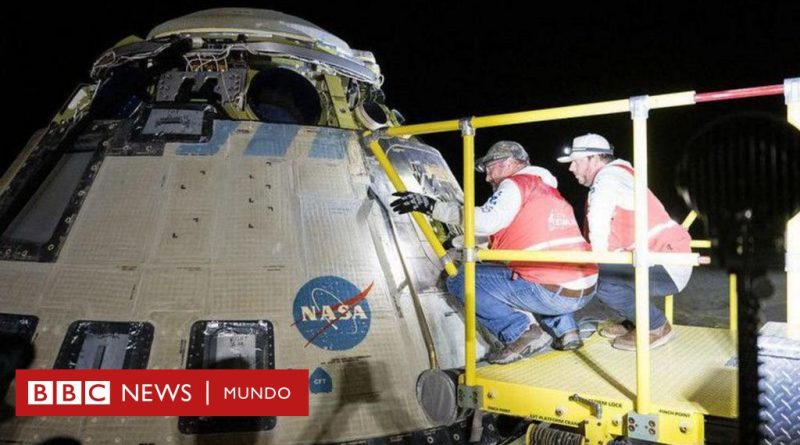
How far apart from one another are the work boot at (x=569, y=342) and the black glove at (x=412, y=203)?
1.19 m

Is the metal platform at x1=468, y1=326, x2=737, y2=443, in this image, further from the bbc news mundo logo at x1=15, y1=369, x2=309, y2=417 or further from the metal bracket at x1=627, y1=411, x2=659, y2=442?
the bbc news mundo logo at x1=15, y1=369, x2=309, y2=417

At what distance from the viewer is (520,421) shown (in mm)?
3691

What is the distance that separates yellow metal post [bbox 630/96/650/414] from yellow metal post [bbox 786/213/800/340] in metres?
0.52

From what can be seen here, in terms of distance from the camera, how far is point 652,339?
3479 millimetres

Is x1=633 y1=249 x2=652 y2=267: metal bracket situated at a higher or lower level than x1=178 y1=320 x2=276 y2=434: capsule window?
higher

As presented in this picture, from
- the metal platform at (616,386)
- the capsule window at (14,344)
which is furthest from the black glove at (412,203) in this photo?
the capsule window at (14,344)

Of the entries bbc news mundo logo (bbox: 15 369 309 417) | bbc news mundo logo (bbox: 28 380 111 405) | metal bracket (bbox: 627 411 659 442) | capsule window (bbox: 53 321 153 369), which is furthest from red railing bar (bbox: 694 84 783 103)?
bbc news mundo logo (bbox: 28 380 111 405)

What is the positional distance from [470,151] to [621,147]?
29.0 m

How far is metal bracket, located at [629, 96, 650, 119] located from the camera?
2510 millimetres

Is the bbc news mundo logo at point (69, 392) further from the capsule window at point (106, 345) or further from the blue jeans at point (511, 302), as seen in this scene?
the blue jeans at point (511, 302)

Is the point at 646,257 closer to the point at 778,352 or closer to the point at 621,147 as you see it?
the point at 778,352

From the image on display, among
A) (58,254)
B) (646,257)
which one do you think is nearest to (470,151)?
(646,257)

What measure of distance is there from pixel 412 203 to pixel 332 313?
895mm

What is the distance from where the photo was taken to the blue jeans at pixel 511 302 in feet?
11.1
